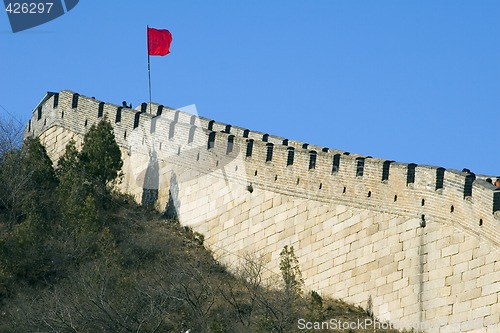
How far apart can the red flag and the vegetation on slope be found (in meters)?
3.64

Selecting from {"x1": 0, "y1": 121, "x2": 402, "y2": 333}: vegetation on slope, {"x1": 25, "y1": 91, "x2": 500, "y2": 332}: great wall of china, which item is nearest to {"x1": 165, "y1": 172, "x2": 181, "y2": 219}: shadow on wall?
{"x1": 25, "y1": 91, "x2": 500, "y2": 332}: great wall of china

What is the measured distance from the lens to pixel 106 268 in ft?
129

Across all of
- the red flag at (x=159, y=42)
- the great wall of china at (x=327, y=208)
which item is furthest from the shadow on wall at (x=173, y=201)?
the red flag at (x=159, y=42)

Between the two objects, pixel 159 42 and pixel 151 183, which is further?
pixel 159 42

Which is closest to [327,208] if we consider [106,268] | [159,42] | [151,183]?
[106,268]

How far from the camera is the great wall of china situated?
36.1 metres

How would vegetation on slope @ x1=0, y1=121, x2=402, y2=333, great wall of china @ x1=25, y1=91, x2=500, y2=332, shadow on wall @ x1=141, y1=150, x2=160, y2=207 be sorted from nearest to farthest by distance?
great wall of china @ x1=25, y1=91, x2=500, y2=332 < vegetation on slope @ x1=0, y1=121, x2=402, y2=333 < shadow on wall @ x1=141, y1=150, x2=160, y2=207

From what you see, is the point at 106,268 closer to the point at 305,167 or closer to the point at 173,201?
the point at 305,167

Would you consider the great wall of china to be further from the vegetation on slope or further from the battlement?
the vegetation on slope

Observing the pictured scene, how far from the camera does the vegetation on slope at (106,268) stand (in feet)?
121

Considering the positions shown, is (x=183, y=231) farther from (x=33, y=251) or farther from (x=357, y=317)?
(x=357, y=317)

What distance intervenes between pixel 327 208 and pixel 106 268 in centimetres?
460

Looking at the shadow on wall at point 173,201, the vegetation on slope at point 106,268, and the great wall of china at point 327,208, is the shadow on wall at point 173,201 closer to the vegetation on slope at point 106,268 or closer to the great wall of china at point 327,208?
the great wall of china at point 327,208

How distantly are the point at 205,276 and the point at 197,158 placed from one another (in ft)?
15.8
